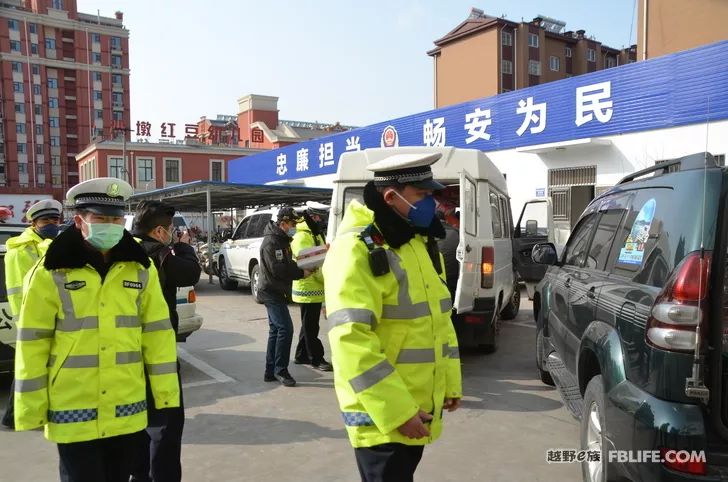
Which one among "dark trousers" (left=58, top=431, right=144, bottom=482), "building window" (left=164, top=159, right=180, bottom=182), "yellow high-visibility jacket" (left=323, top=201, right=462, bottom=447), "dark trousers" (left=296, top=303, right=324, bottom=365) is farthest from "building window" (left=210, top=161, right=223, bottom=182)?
"yellow high-visibility jacket" (left=323, top=201, right=462, bottom=447)

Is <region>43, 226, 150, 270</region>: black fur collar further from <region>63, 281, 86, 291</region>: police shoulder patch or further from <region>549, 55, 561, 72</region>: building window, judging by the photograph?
<region>549, 55, 561, 72</region>: building window

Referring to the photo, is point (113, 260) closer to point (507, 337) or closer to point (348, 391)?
point (348, 391)

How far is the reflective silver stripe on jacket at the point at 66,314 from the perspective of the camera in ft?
7.94

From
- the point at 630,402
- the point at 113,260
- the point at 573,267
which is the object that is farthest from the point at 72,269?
the point at 573,267

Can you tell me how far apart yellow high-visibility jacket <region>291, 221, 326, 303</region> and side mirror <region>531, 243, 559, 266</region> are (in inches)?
95.8

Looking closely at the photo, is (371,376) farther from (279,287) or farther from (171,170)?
(171,170)

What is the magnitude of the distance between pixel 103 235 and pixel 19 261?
2.74m

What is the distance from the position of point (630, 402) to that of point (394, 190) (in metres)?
1.45

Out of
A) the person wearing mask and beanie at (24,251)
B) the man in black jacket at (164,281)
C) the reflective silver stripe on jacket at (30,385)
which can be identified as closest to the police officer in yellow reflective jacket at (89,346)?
the reflective silver stripe on jacket at (30,385)

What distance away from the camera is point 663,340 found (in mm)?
2441

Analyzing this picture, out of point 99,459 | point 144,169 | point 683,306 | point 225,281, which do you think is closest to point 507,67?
point 144,169

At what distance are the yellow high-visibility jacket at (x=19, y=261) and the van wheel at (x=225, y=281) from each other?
29.5 ft

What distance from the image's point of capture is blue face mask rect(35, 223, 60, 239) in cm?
522

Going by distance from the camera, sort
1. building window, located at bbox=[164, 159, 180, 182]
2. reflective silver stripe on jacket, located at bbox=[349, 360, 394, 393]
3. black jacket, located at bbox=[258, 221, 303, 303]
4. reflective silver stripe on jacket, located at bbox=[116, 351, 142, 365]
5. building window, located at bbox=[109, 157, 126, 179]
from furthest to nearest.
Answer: building window, located at bbox=[164, 159, 180, 182] → building window, located at bbox=[109, 157, 126, 179] → black jacket, located at bbox=[258, 221, 303, 303] → reflective silver stripe on jacket, located at bbox=[116, 351, 142, 365] → reflective silver stripe on jacket, located at bbox=[349, 360, 394, 393]
